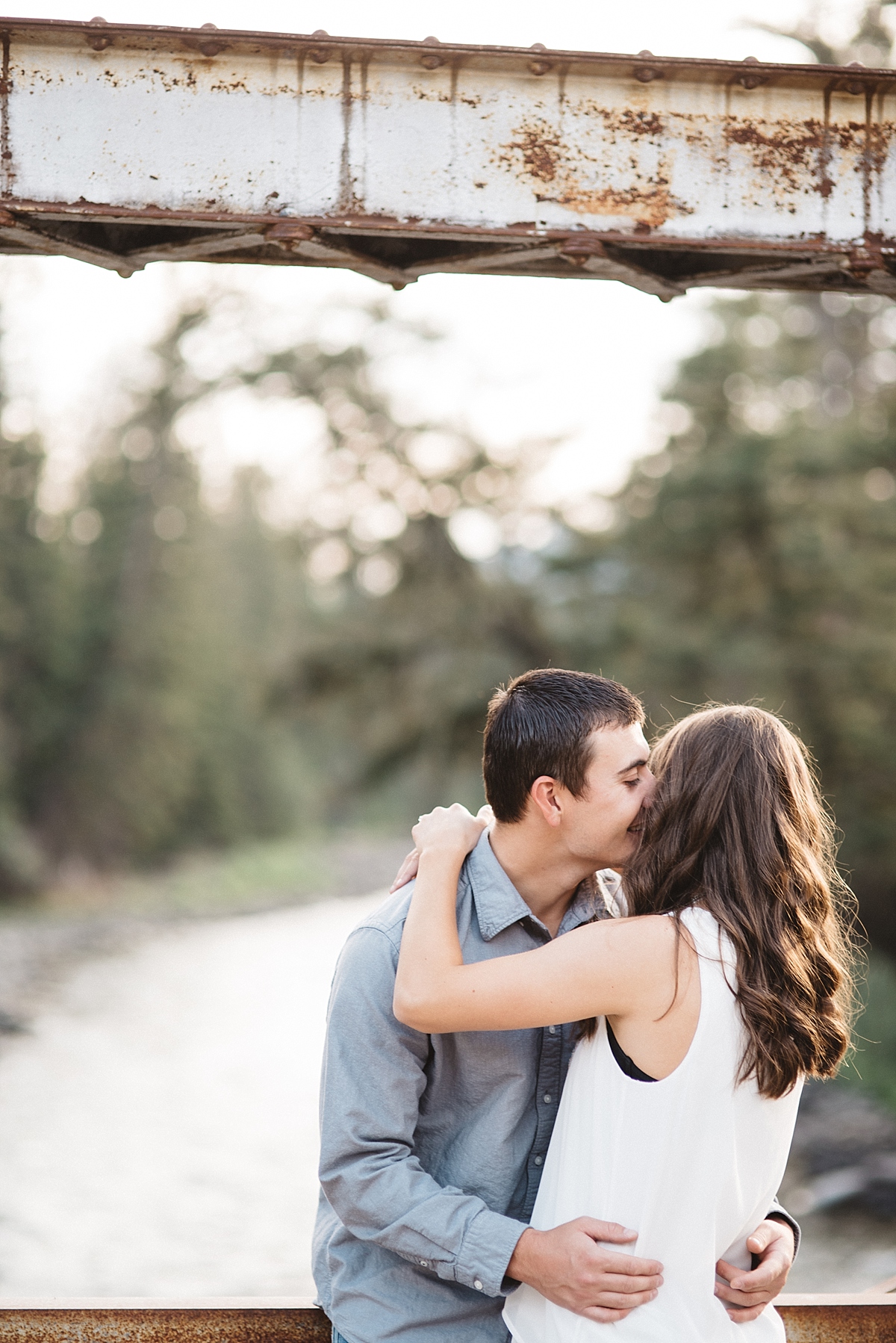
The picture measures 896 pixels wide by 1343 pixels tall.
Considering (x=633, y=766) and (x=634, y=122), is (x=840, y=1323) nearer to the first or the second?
(x=633, y=766)

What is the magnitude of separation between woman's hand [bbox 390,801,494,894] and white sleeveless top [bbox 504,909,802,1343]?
0.49 m

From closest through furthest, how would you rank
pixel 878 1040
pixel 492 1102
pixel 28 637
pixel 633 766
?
1. pixel 492 1102
2. pixel 633 766
3. pixel 878 1040
4. pixel 28 637

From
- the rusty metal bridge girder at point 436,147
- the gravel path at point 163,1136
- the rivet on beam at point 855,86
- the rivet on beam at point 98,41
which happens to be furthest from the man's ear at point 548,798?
the gravel path at point 163,1136

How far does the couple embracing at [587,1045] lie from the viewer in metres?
2.05

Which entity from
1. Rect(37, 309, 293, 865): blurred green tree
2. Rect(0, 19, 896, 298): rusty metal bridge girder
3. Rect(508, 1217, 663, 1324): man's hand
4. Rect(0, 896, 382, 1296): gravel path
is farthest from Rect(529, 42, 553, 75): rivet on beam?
Rect(37, 309, 293, 865): blurred green tree

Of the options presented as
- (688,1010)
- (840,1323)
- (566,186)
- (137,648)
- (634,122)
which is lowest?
(137,648)

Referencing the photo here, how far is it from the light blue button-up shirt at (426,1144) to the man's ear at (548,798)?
156 millimetres

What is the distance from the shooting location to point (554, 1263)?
207 centimetres

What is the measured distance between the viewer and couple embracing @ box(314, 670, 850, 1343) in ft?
6.74

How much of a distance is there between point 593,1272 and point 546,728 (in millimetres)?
1000

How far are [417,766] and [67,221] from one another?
18.8m

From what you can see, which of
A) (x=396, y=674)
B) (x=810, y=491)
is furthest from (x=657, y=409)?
(x=396, y=674)

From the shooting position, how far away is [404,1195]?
2150 mm

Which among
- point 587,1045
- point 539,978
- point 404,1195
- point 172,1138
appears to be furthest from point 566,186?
point 172,1138
